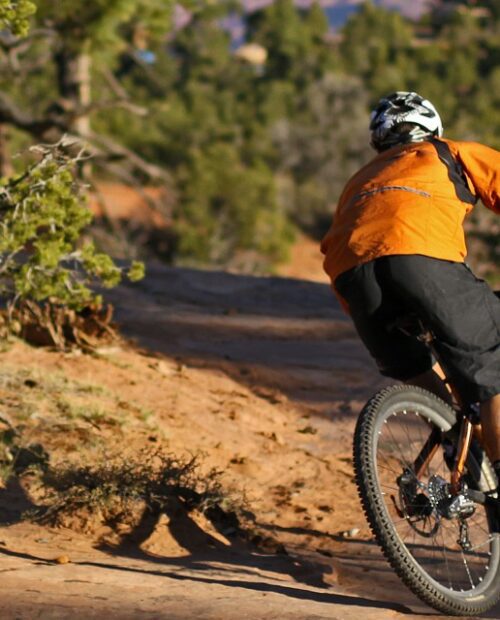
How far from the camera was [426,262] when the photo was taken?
147 inches

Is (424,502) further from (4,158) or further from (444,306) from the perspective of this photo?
(4,158)

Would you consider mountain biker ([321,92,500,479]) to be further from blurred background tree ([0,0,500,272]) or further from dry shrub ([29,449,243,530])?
blurred background tree ([0,0,500,272])

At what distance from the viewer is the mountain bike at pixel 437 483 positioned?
376 centimetres

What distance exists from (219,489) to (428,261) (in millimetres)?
1576

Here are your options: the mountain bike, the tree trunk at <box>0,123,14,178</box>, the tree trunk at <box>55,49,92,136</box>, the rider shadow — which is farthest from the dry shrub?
the tree trunk at <box>55,49,92,136</box>

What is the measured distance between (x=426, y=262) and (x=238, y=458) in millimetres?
2264

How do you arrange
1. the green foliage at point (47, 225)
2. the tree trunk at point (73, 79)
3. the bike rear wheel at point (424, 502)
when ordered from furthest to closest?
the tree trunk at point (73, 79) → the green foliage at point (47, 225) → the bike rear wheel at point (424, 502)

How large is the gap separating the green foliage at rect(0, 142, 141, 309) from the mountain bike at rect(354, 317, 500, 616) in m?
2.31

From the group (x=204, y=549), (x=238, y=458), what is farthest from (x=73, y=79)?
(x=204, y=549)

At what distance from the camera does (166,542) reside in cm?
Result: 443

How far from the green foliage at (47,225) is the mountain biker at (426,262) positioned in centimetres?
207

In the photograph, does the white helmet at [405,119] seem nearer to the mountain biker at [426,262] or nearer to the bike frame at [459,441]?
the mountain biker at [426,262]

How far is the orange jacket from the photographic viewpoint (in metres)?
3.76

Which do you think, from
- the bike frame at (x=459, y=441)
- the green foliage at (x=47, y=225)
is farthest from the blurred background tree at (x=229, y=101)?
the bike frame at (x=459, y=441)
